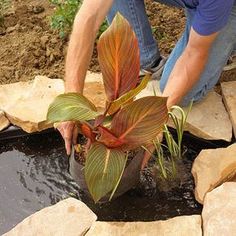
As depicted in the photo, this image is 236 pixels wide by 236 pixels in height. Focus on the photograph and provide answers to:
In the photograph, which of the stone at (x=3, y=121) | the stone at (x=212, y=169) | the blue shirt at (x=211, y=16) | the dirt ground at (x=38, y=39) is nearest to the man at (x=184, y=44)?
the blue shirt at (x=211, y=16)

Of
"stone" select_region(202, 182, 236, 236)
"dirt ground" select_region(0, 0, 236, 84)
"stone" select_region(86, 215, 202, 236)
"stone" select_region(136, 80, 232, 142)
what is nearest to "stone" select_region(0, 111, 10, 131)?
"dirt ground" select_region(0, 0, 236, 84)

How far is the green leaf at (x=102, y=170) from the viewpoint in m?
1.91

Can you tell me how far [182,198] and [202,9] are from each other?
0.75 meters

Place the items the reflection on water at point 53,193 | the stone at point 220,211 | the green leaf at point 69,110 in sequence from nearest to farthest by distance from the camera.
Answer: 1. the green leaf at point 69,110
2. the stone at point 220,211
3. the reflection on water at point 53,193

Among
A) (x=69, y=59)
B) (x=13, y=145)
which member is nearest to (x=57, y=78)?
(x=13, y=145)

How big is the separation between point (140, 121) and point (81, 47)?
1.37 ft

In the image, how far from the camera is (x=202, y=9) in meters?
2.21

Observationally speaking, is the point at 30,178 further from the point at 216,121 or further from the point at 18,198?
the point at 216,121

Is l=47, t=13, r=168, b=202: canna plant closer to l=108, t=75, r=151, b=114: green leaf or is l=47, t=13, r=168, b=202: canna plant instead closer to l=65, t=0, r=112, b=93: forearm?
l=108, t=75, r=151, b=114: green leaf

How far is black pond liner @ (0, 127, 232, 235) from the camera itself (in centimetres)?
230

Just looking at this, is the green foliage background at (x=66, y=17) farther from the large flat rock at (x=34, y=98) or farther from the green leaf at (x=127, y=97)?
the green leaf at (x=127, y=97)

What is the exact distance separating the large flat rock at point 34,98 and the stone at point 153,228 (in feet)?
2.05

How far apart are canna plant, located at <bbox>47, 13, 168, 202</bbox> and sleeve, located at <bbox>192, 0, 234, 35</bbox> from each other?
14.6 inches

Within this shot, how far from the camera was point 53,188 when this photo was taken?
2395mm
